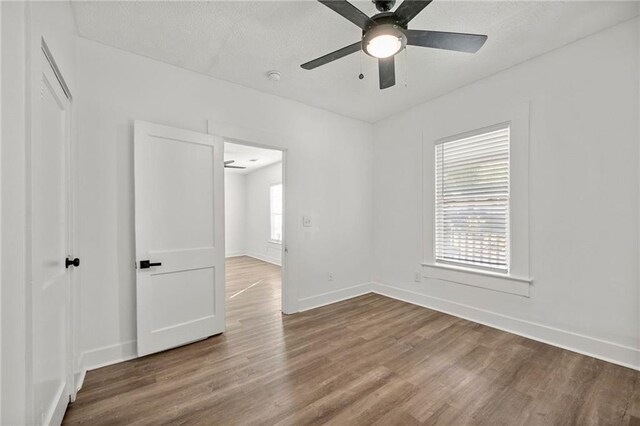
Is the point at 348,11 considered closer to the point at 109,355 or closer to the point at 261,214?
the point at 109,355

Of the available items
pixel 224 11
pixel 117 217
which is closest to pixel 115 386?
pixel 117 217

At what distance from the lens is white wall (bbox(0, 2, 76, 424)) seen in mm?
983

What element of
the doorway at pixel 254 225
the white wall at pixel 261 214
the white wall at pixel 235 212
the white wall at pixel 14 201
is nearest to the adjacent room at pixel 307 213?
the white wall at pixel 14 201

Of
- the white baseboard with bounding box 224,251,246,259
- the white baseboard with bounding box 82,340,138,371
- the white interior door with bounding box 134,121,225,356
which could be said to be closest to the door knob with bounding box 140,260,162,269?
the white interior door with bounding box 134,121,225,356

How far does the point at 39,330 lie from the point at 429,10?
3114 mm

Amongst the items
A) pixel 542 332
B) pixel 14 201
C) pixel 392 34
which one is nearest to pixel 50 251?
pixel 14 201

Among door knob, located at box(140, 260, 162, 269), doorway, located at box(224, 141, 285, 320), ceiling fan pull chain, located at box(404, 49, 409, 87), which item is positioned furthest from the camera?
doorway, located at box(224, 141, 285, 320)

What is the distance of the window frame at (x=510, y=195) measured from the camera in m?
2.84

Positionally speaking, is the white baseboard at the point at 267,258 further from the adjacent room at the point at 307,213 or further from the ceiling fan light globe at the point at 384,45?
the ceiling fan light globe at the point at 384,45

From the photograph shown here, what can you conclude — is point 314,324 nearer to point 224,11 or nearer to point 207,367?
point 207,367

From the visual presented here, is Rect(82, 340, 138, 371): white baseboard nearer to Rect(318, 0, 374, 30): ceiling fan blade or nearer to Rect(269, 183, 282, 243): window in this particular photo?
Rect(318, 0, 374, 30): ceiling fan blade

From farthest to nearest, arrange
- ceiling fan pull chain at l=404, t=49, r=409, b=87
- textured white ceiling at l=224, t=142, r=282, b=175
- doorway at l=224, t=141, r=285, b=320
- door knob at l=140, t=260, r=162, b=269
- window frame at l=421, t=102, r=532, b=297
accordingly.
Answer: textured white ceiling at l=224, t=142, r=282, b=175 < doorway at l=224, t=141, r=285, b=320 < window frame at l=421, t=102, r=532, b=297 < ceiling fan pull chain at l=404, t=49, r=409, b=87 < door knob at l=140, t=260, r=162, b=269

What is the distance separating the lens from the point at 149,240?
251 centimetres

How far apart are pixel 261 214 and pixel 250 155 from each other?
88.2 inches
